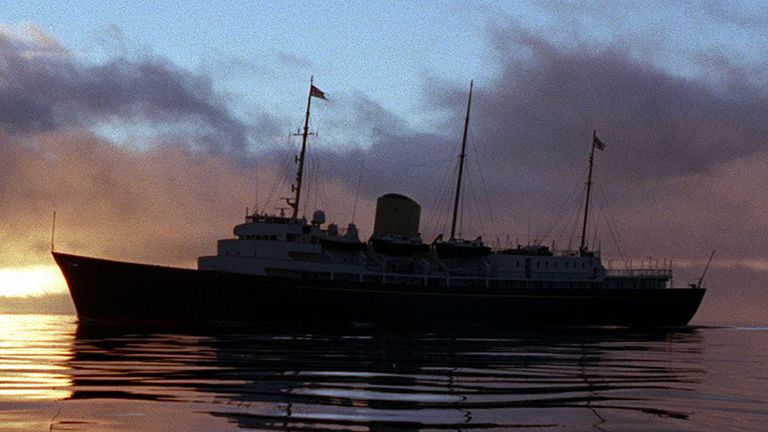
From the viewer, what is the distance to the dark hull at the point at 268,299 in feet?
187

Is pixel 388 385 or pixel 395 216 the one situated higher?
pixel 395 216

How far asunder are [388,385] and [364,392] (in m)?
1.48

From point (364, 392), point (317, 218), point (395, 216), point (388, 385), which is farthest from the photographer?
point (395, 216)

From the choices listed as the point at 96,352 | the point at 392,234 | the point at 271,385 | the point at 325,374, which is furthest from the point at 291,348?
the point at 392,234

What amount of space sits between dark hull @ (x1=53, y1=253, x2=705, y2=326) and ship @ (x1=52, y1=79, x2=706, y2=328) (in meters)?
0.07

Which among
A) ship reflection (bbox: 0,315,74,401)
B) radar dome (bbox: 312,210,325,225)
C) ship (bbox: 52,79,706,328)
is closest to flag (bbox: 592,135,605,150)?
ship (bbox: 52,79,706,328)

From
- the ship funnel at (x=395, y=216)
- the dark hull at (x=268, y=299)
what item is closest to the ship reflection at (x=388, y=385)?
the dark hull at (x=268, y=299)

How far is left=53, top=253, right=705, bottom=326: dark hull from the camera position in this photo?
187 ft

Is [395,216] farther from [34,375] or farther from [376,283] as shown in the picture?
[34,375]

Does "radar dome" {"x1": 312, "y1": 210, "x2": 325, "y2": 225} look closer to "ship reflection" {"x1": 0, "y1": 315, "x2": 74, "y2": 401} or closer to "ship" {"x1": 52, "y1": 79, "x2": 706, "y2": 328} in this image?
"ship" {"x1": 52, "y1": 79, "x2": 706, "y2": 328}

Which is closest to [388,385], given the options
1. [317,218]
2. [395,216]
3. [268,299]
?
[268,299]

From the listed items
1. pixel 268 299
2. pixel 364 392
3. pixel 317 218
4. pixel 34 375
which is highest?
pixel 317 218

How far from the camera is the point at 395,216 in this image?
68.8m

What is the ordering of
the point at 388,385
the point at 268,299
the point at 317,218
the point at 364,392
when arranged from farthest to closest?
1. the point at 317,218
2. the point at 268,299
3. the point at 388,385
4. the point at 364,392
